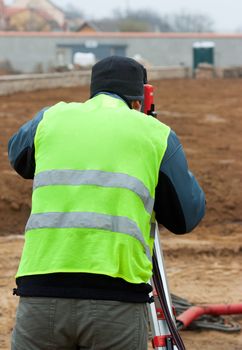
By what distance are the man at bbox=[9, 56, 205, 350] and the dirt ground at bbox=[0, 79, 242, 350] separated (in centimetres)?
306

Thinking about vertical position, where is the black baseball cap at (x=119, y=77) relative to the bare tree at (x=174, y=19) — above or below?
above

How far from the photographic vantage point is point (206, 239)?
9.59 m

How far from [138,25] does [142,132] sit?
3126 inches

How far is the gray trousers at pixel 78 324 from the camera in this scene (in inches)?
120

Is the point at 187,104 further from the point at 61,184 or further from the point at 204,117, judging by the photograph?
the point at 61,184

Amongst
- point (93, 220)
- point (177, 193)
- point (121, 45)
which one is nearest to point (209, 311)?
point (177, 193)

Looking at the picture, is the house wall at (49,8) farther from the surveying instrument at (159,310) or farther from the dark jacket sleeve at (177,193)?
the dark jacket sleeve at (177,193)

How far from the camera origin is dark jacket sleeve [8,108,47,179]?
3.31 meters

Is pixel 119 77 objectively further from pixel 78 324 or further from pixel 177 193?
pixel 78 324

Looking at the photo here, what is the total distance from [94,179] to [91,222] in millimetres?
144

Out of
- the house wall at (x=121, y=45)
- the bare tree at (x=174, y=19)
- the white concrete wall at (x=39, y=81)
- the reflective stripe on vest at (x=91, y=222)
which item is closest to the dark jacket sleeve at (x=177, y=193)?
the reflective stripe on vest at (x=91, y=222)

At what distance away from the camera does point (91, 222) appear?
3098 millimetres

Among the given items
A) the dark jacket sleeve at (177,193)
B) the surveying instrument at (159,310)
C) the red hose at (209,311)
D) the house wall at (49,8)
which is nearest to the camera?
the dark jacket sleeve at (177,193)

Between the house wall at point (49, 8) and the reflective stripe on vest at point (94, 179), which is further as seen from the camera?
the house wall at point (49, 8)
